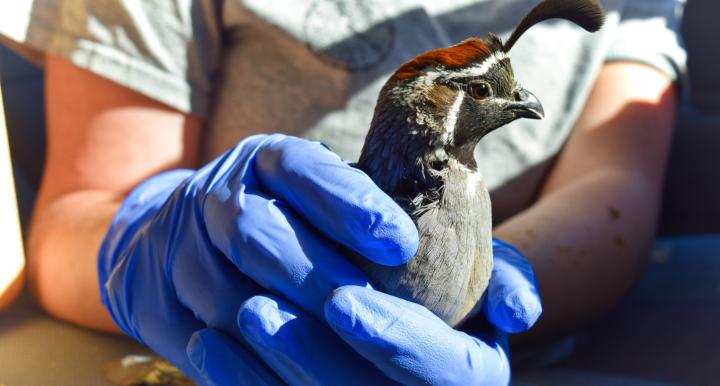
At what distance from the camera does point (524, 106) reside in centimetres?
102

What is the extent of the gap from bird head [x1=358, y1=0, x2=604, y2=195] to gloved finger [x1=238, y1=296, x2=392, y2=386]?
0.23 meters

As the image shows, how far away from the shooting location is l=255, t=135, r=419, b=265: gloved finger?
0.93 metres

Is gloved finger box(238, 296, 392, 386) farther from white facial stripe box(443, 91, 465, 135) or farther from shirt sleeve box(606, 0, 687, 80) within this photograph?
shirt sleeve box(606, 0, 687, 80)

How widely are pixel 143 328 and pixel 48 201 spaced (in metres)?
0.65

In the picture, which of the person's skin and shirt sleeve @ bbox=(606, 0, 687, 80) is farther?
shirt sleeve @ bbox=(606, 0, 687, 80)

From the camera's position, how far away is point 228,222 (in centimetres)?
101

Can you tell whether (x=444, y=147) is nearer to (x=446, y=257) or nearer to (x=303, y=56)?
(x=446, y=257)

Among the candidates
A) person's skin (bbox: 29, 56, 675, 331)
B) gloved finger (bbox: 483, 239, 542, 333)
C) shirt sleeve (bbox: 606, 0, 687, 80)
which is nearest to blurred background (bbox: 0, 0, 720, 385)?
person's skin (bbox: 29, 56, 675, 331)

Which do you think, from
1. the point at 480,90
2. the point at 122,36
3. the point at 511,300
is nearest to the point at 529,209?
the point at 511,300

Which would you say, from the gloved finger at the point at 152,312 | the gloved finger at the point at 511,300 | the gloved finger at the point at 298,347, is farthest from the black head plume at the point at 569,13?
the gloved finger at the point at 152,312

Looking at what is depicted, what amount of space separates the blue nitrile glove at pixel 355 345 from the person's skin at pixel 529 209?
0.47 m

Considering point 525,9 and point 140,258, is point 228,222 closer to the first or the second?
point 140,258

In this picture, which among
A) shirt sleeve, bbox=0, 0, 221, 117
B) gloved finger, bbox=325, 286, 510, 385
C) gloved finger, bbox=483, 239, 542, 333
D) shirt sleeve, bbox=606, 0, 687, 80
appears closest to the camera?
gloved finger, bbox=325, 286, 510, 385

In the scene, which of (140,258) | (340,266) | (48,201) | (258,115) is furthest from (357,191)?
(48,201)
